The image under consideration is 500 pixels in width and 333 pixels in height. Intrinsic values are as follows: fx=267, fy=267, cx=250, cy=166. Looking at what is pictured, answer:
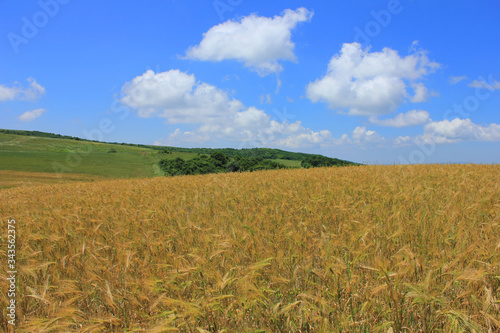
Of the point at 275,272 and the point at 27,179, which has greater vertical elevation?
the point at 275,272

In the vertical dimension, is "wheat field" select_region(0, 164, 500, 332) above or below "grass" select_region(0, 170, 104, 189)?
above

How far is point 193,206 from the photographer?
179 inches

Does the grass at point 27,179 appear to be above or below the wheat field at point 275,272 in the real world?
below

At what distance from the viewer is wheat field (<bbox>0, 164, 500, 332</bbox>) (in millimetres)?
1540

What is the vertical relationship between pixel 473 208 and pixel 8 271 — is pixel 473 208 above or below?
above

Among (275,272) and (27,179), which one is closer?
(275,272)

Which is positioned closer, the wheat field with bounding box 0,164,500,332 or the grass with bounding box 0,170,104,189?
the wheat field with bounding box 0,164,500,332

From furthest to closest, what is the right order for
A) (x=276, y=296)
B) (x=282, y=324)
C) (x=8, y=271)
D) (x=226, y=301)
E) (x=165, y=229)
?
1. (x=165, y=229)
2. (x=8, y=271)
3. (x=276, y=296)
4. (x=226, y=301)
5. (x=282, y=324)

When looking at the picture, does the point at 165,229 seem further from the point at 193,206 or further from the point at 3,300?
the point at 3,300

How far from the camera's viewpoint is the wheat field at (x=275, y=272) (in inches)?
60.6

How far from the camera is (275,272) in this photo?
6.61 feet

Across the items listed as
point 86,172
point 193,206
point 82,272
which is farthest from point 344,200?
point 86,172

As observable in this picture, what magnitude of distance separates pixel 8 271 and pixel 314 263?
2793 mm

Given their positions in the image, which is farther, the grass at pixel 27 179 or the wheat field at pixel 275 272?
the grass at pixel 27 179
